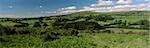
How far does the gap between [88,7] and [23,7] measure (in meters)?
2.73

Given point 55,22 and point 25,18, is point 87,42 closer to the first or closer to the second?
point 55,22

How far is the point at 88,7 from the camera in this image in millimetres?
12375

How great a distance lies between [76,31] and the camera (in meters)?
12.7

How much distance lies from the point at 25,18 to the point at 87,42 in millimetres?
2634

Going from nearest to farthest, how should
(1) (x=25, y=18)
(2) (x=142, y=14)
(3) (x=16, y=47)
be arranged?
1. (3) (x=16, y=47)
2. (1) (x=25, y=18)
3. (2) (x=142, y=14)

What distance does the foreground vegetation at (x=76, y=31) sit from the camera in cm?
1154

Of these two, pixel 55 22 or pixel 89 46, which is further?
pixel 55 22

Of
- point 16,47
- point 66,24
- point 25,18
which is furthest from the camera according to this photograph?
point 66,24

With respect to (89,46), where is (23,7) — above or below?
above

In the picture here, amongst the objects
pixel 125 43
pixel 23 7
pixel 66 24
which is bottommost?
pixel 125 43

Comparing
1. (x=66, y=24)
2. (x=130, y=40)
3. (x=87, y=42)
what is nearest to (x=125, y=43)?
(x=130, y=40)

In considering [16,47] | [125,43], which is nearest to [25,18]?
[16,47]

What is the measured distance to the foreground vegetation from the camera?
11539mm

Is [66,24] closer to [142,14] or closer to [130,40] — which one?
[130,40]
